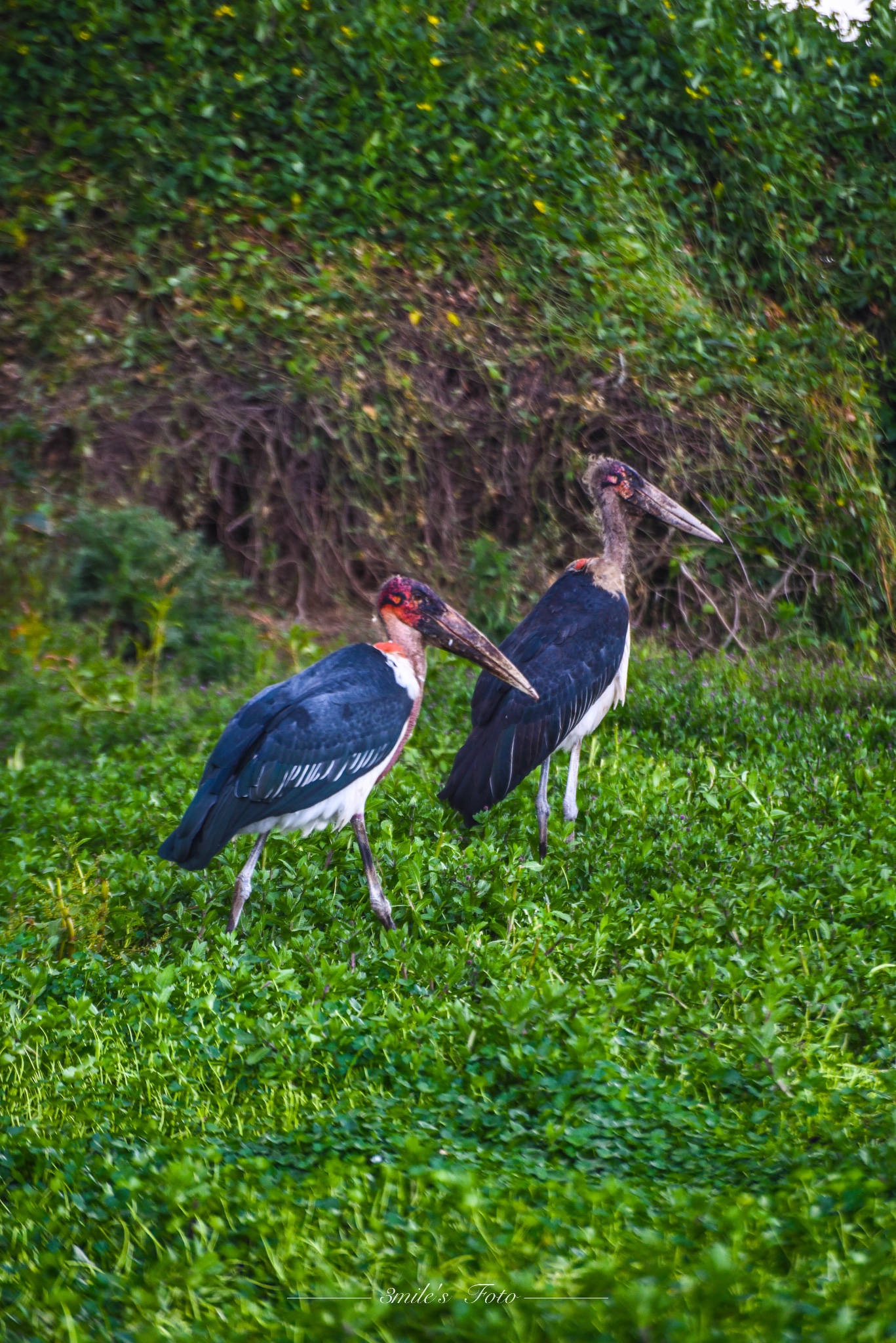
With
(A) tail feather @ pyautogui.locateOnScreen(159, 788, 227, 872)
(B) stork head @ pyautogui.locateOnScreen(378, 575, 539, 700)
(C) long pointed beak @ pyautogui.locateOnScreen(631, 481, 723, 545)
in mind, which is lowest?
(A) tail feather @ pyautogui.locateOnScreen(159, 788, 227, 872)

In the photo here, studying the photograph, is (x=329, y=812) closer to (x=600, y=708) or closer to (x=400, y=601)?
(x=400, y=601)

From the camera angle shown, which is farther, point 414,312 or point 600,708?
point 414,312

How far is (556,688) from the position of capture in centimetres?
563

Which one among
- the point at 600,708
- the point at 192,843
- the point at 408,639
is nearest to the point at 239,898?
the point at 192,843

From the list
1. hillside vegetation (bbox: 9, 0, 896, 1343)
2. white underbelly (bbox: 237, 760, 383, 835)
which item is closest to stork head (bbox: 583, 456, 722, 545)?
hillside vegetation (bbox: 9, 0, 896, 1343)

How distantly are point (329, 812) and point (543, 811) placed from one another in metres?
1.08

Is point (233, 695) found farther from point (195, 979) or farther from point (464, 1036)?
point (464, 1036)

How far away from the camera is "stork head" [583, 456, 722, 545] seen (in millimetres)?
6539

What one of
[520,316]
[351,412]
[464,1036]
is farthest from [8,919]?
[520,316]

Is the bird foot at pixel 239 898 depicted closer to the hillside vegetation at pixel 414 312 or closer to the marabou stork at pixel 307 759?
the marabou stork at pixel 307 759

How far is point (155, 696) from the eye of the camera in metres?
7.85

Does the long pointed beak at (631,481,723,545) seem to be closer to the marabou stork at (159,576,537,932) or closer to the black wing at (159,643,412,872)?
the marabou stork at (159,576,537,932)

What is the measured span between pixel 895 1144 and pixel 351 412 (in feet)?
24.1

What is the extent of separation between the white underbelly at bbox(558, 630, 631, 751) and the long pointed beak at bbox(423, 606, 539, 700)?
1.83ft
